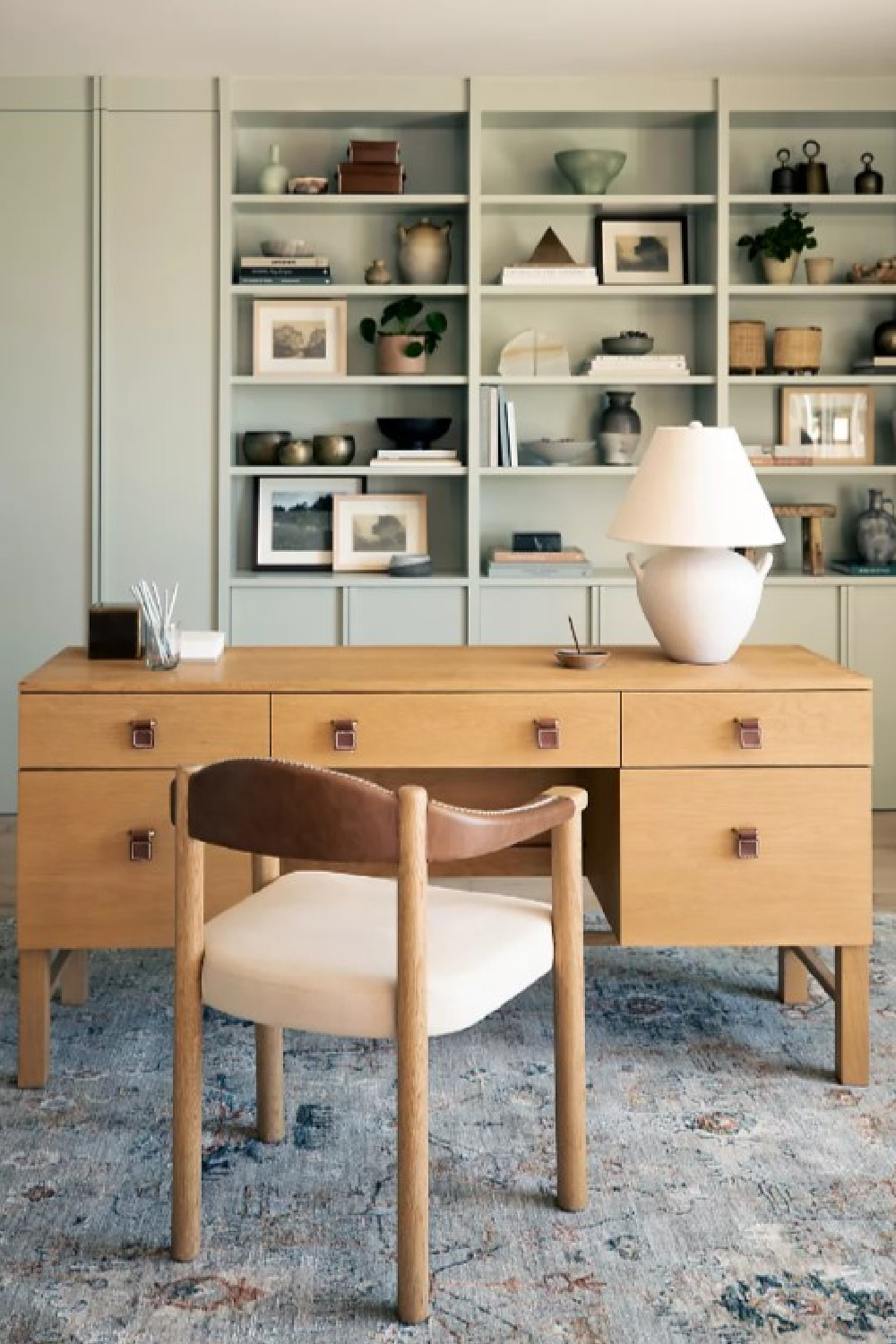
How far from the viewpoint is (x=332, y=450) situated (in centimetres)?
571

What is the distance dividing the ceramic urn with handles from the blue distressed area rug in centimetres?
292

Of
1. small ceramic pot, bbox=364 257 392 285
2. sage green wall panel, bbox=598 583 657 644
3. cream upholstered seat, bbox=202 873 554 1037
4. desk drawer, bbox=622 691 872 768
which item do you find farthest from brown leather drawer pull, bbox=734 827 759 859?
small ceramic pot, bbox=364 257 392 285

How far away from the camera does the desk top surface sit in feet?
10.3

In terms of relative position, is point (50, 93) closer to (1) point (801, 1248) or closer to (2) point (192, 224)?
(2) point (192, 224)

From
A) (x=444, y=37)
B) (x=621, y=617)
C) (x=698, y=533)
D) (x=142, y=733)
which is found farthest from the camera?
(x=621, y=617)

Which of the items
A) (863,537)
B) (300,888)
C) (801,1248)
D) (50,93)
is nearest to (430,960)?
(300,888)

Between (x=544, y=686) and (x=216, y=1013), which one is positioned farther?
(x=216, y=1013)

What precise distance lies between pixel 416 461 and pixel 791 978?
2.66 metres

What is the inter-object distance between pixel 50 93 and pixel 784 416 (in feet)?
9.23

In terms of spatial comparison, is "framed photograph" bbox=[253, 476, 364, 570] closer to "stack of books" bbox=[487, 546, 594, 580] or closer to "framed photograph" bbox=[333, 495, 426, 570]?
"framed photograph" bbox=[333, 495, 426, 570]

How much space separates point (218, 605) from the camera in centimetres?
564

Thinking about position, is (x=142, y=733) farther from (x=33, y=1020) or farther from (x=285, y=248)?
(x=285, y=248)

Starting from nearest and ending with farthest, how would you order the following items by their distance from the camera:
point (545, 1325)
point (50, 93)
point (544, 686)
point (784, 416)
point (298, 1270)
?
point (545, 1325), point (298, 1270), point (544, 686), point (50, 93), point (784, 416)

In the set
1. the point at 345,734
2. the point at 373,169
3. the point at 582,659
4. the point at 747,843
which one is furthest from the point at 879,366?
the point at 345,734
